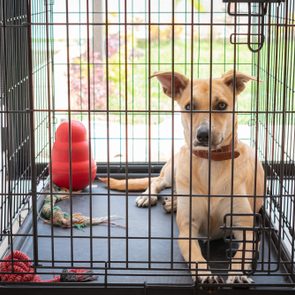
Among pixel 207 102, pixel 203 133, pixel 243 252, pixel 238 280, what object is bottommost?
pixel 238 280

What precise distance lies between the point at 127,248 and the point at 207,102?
2.36ft

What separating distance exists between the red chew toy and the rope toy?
Answer: 1.04 metres

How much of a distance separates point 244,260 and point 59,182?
4.61ft

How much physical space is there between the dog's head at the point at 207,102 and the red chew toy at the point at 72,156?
0.81m

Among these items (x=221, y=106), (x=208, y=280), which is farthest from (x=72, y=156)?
(x=208, y=280)

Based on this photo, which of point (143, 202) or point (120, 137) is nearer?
point (143, 202)

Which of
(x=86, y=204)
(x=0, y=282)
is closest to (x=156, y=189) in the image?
(x=86, y=204)

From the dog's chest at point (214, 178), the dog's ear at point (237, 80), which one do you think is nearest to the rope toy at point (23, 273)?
the dog's chest at point (214, 178)

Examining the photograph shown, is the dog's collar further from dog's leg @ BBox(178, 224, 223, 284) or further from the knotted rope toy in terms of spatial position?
the knotted rope toy

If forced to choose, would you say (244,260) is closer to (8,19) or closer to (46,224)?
(46,224)

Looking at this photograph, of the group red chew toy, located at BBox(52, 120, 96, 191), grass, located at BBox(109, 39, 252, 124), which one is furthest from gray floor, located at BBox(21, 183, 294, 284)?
grass, located at BBox(109, 39, 252, 124)

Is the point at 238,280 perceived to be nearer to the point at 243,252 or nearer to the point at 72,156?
the point at 243,252

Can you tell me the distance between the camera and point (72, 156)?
3.55 metres

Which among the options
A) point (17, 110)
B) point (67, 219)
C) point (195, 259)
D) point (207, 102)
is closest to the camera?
point (195, 259)
